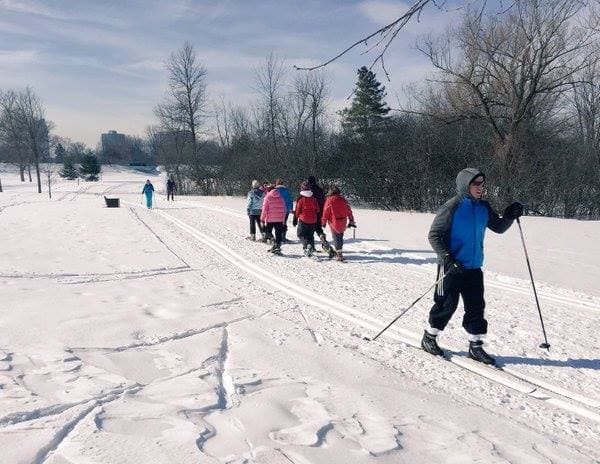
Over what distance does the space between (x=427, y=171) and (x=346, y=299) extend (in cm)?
1734

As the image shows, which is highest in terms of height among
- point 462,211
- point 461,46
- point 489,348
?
point 461,46

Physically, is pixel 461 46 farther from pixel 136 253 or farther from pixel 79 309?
pixel 79 309

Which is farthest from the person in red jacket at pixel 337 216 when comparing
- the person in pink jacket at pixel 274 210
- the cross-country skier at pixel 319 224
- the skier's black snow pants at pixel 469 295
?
the skier's black snow pants at pixel 469 295

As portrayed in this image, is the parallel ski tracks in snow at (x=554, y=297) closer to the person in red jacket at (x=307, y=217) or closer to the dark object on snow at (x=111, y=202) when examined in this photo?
the person in red jacket at (x=307, y=217)

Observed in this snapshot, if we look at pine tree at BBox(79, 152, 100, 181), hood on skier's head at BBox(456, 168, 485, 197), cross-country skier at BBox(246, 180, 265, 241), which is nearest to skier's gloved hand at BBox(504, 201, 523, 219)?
hood on skier's head at BBox(456, 168, 485, 197)

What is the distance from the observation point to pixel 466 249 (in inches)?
167

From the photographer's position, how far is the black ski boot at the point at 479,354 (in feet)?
13.8

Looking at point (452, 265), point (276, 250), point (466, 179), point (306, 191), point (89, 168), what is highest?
point (89, 168)

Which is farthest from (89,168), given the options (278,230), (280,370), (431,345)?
(431,345)

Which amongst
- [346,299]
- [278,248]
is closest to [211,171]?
[278,248]

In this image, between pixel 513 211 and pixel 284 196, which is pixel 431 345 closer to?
pixel 513 211

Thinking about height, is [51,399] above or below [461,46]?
below

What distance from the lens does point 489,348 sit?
4633 mm

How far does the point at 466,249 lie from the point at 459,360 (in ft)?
3.61
